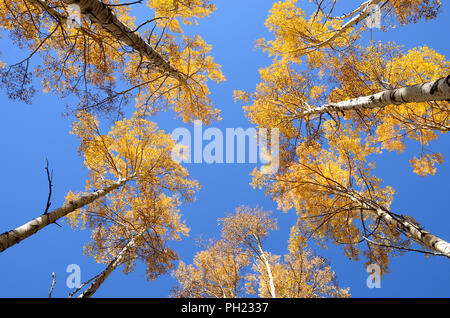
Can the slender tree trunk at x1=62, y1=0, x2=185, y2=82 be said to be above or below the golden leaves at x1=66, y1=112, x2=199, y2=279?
above

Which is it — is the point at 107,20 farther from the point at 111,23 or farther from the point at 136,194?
the point at 136,194

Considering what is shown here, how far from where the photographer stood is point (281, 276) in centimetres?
810

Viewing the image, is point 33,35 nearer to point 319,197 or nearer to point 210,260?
point 319,197

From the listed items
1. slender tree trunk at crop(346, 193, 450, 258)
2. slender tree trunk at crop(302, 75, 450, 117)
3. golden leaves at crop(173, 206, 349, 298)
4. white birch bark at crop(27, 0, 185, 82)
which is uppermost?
white birch bark at crop(27, 0, 185, 82)

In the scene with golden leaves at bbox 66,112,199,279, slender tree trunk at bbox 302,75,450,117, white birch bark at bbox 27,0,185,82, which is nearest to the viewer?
slender tree trunk at bbox 302,75,450,117

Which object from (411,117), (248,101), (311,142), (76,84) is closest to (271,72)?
(248,101)

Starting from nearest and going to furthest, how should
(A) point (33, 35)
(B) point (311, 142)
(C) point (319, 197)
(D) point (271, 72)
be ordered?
(A) point (33, 35), (C) point (319, 197), (B) point (311, 142), (D) point (271, 72)

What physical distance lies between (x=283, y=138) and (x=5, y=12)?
24.6 ft

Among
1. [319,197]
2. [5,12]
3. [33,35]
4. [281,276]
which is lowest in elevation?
[281,276]

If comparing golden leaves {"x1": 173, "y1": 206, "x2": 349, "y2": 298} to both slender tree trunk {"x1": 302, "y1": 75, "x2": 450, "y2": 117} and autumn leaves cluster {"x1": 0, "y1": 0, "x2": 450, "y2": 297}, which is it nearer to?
autumn leaves cluster {"x1": 0, "y1": 0, "x2": 450, "y2": 297}

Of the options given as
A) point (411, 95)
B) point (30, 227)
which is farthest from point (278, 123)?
point (30, 227)

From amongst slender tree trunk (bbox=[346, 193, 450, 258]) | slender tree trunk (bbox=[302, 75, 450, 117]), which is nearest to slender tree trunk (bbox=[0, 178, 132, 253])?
slender tree trunk (bbox=[346, 193, 450, 258])

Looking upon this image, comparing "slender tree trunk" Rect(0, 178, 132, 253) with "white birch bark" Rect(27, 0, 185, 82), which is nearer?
"slender tree trunk" Rect(0, 178, 132, 253)

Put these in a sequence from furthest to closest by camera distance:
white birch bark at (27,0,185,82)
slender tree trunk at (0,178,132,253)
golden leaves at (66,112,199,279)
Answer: golden leaves at (66,112,199,279), white birch bark at (27,0,185,82), slender tree trunk at (0,178,132,253)
